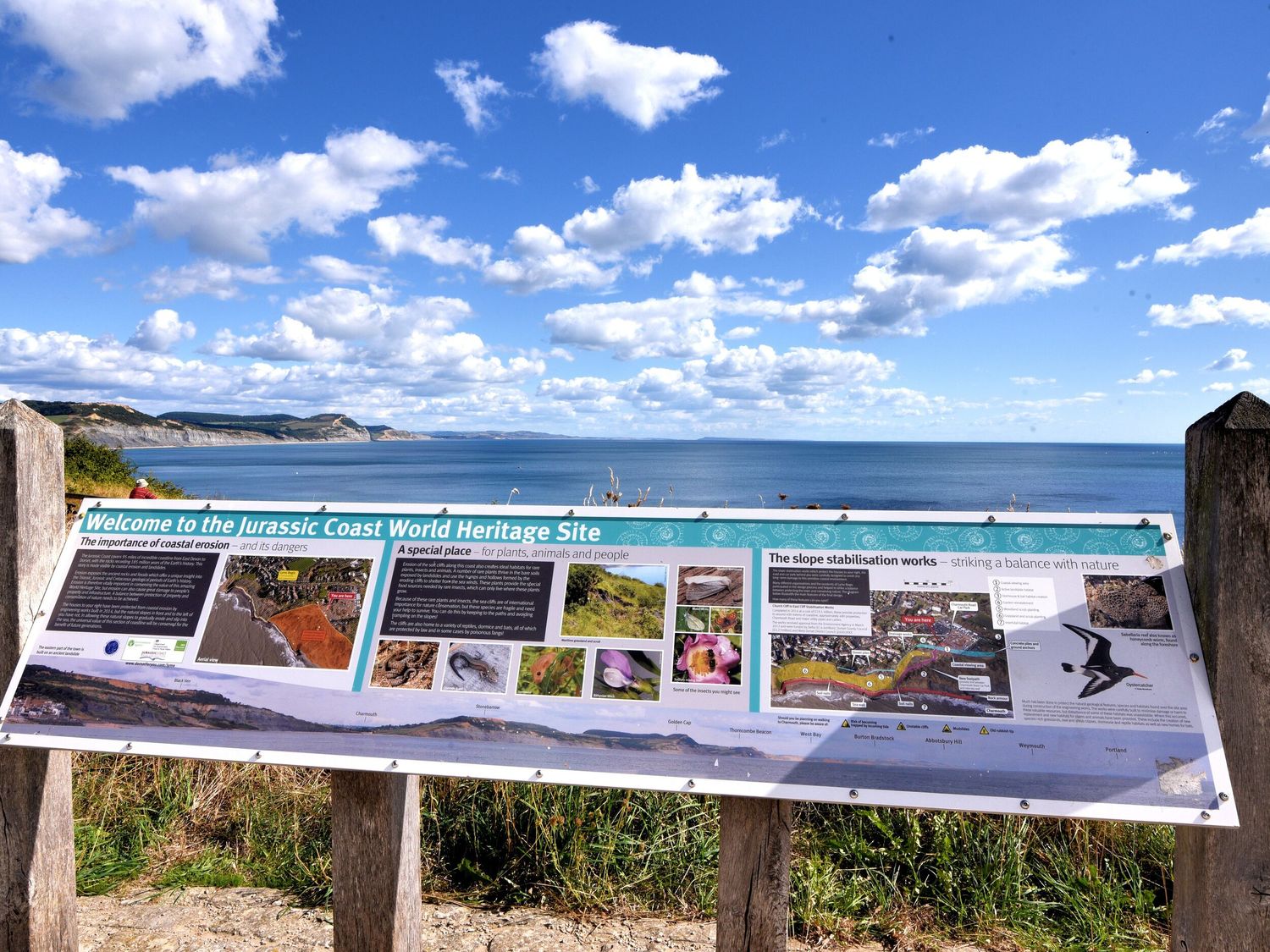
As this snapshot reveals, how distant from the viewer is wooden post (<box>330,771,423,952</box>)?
2410 mm

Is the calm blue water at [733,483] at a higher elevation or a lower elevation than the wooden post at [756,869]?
higher

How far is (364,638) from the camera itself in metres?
2.39

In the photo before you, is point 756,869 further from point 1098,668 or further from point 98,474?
point 98,474

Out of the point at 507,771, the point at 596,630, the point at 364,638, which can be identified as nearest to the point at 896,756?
the point at 596,630

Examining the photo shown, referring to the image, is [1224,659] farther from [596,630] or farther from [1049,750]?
[596,630]

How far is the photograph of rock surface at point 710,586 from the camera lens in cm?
226

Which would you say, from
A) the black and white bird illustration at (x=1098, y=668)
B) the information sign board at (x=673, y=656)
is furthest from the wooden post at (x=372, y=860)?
the black and white bird illustration at (x=1098, y=668)

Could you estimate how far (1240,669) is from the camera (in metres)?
2.09

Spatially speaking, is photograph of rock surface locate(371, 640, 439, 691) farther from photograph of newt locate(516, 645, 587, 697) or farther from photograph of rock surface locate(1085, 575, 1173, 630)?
photograph of rock surface locate(1085, 575, 1173, 630)

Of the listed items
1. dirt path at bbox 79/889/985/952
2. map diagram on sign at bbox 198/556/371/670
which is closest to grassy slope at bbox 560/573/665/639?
map diagram on sign at bbox 198/556/371/670

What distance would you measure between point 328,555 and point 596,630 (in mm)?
920

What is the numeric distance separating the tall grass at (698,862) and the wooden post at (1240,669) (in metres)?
1.15

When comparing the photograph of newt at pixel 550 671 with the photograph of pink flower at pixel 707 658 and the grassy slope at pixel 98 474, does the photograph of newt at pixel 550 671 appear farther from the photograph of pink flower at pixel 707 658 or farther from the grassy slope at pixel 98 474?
the grassy slope at pixel 98 474

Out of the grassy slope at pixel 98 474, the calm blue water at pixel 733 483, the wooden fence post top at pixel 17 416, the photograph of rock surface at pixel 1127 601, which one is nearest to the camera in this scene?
the photograph of rock surface at pixel 1127 601
